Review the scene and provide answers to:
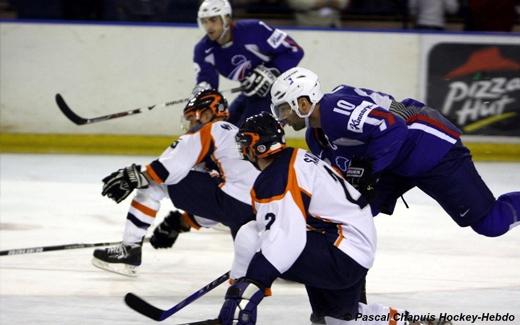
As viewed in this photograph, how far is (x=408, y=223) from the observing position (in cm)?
582

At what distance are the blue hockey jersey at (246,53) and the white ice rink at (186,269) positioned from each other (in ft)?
3.10

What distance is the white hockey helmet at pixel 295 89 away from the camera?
378 centimetres

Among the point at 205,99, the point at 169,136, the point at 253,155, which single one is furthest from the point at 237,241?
the point at 169,136

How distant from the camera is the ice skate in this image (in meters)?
4.74

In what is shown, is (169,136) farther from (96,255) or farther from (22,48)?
(96,255)

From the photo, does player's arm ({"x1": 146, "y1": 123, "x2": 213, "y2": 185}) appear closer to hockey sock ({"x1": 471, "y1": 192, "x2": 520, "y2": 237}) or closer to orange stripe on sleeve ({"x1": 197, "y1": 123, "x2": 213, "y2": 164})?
orange stripe on sleeve ({"x1": 197, "y1": 123, "x2": 213, "y2": 164})

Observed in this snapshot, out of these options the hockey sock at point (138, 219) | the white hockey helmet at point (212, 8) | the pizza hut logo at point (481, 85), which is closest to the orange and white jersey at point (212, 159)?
the hockey sock at point (138, 219)

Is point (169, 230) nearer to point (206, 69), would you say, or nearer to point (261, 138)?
point (206, 69)

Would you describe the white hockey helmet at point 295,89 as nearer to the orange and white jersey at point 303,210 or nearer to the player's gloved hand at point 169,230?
the orange and white jersey at point 303,210

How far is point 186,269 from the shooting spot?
4.89 m

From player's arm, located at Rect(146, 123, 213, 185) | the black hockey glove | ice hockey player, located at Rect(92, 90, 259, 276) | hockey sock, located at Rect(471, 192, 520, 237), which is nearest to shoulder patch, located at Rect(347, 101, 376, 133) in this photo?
the black hockey glove

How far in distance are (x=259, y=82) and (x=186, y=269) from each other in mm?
1325

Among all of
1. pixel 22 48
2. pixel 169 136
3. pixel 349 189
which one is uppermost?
pixel 349 189

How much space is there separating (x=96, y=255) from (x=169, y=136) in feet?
9.77
